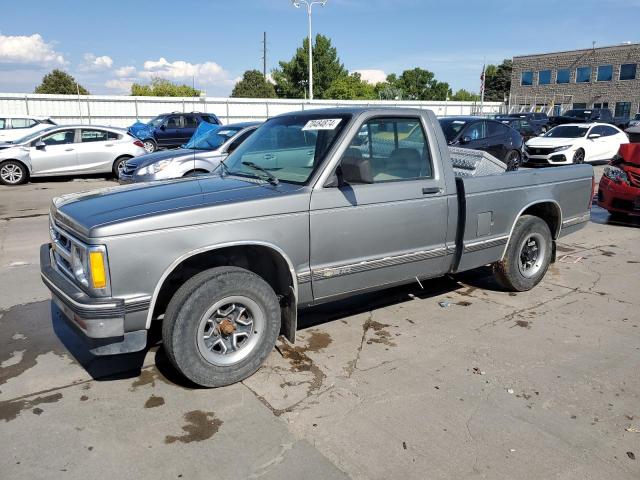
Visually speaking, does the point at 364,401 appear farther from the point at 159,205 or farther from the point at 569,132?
the point at 569,132

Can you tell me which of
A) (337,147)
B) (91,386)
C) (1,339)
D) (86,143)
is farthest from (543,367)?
(86,143)

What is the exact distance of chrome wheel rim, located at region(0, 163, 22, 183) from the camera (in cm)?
1423

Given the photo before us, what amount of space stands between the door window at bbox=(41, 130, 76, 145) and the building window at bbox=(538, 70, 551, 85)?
183 feet

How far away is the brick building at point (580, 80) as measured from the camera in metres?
51.2

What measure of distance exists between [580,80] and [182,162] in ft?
186

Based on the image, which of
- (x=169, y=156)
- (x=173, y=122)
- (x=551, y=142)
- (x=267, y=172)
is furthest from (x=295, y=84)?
(x=267, y=172)

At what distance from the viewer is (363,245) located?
13.5 feet

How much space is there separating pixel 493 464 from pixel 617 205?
25.6ft

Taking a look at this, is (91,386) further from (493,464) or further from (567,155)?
(567,155)

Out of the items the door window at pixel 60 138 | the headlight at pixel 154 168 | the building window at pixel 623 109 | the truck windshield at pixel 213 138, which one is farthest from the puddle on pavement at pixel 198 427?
the building window at pixel 623 109

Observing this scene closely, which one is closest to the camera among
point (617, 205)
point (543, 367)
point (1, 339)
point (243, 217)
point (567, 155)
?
point (243, 217)

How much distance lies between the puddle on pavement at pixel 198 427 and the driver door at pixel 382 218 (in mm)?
1165

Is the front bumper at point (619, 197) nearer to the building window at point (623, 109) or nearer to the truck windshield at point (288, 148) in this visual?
the truck windshield at point (288, 148)

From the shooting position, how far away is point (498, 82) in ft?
347
